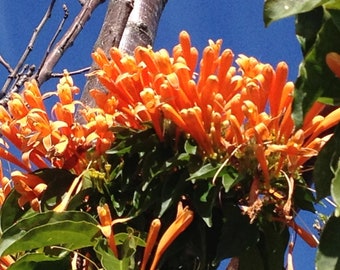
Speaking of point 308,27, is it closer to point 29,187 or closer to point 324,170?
point 324,170

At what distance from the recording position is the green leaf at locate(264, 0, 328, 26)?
0.86 metres

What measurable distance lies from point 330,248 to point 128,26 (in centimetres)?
130

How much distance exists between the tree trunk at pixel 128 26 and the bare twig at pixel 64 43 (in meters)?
0.29

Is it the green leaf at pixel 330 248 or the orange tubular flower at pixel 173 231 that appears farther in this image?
the orange tubular flower at pixel 173 231

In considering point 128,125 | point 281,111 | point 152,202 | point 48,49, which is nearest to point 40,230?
point 152,202

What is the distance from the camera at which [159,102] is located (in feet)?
4.20

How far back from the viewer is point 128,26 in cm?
203

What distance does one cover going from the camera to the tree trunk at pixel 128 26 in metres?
1.98

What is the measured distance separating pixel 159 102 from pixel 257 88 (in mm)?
158

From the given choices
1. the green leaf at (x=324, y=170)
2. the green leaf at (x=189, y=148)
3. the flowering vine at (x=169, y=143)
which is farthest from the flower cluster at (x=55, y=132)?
the green leaf at (x=324, y=170)

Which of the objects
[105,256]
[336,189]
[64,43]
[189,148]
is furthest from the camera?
[64,43]

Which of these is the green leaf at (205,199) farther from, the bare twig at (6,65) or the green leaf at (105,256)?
the bare twig at (6,65)

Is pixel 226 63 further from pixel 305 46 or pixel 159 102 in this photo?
pixel 305 46

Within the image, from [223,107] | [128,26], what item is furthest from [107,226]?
[128,26]
